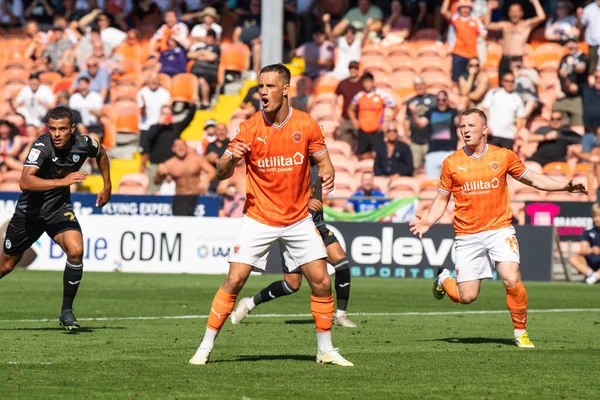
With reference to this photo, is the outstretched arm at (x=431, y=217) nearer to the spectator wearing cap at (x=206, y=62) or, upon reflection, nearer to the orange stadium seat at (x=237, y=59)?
the spectator wearing cap at (x=206, y=62)

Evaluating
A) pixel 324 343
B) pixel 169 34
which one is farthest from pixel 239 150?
pixel 169 34

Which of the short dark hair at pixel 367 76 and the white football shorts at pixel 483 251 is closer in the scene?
the white football shorts at pixel 483 251

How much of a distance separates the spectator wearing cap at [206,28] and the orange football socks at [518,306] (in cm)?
1852

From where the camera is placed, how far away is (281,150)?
9.16 m

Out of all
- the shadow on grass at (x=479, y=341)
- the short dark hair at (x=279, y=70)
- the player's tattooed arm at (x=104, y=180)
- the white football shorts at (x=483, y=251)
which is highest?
the short dark hair at (x=279, y=70)

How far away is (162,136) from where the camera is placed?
27781mm

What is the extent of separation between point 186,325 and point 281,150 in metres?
4.53

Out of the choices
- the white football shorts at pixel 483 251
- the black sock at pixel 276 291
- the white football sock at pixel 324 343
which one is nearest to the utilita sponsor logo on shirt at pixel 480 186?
the white football shorts at pixel 483 251

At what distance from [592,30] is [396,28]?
5.07 meters

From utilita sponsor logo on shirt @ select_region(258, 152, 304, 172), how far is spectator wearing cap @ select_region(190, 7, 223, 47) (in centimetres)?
2012

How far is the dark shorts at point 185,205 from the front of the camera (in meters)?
24.2

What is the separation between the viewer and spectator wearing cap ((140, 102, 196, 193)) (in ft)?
90.4

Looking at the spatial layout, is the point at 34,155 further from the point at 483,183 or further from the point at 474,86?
the point at 474,86

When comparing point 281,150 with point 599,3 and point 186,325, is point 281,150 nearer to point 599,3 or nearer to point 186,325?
point 186,325
